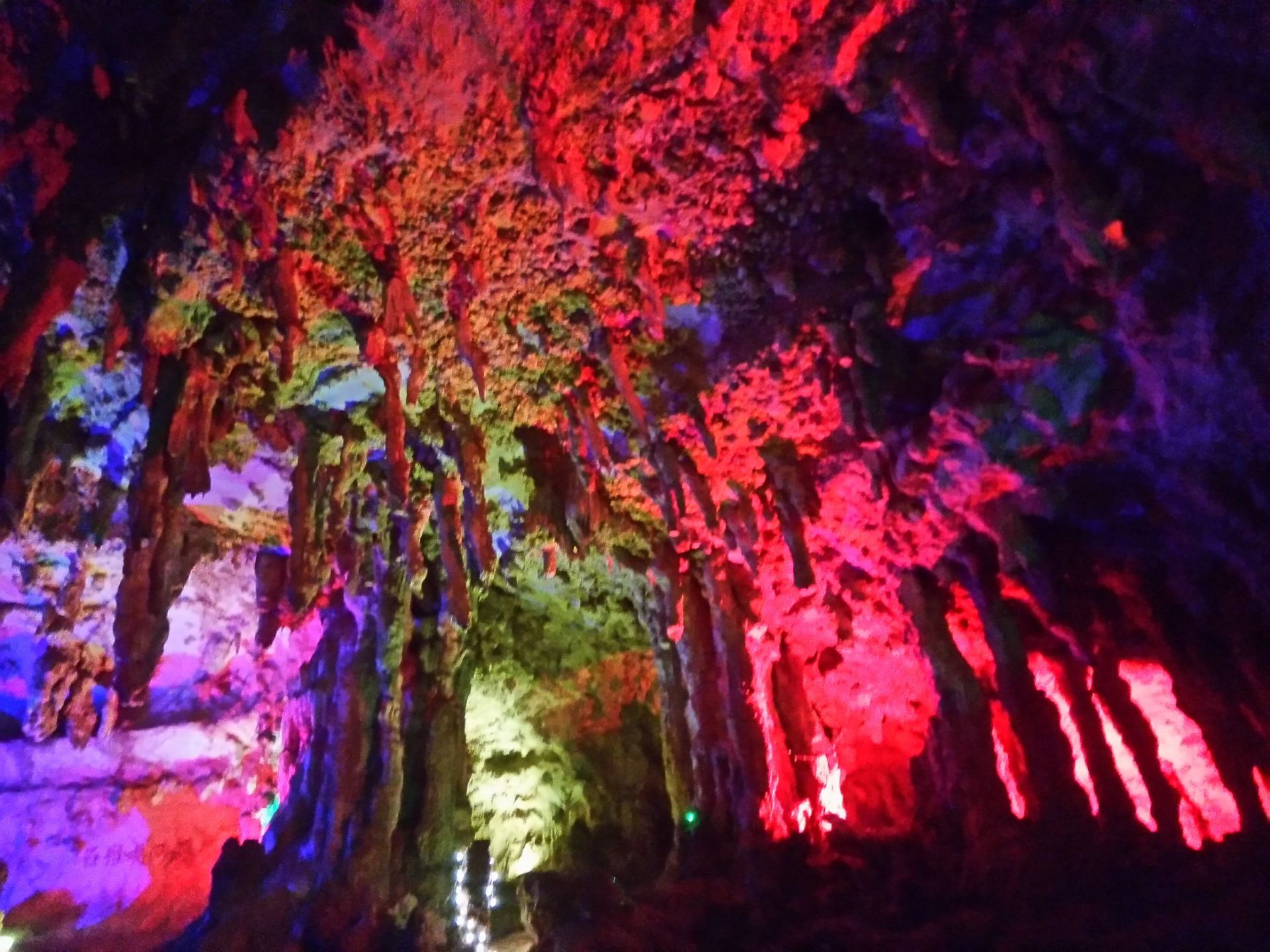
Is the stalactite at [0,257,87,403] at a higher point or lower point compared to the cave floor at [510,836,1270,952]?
higher

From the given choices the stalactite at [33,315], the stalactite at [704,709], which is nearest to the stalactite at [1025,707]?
the stalactite at [704,709]

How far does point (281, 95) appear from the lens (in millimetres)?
4734

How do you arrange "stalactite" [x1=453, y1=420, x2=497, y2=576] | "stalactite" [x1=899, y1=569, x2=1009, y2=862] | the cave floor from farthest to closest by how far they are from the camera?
"stalactite" [x1=453, y1=420, x2=497, y2=576], "stalactite" [x1=899, y1=569, x2=1009, y2=862], the cave floor

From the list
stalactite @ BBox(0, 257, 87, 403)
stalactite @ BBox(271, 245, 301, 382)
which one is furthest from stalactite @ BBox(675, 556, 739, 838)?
stalactite @ BBox(0, 257, 87, 403)

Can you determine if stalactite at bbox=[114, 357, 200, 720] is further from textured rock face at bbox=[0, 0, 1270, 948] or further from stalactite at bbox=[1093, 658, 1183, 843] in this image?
stalactite at bbox=[1093, 658, 1183, 843]

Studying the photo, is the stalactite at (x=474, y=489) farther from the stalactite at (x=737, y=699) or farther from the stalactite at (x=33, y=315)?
the stalactite at (x=33, y=315)

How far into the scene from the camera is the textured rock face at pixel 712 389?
4527 mm

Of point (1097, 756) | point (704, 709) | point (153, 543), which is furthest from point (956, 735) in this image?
point (153, 543)

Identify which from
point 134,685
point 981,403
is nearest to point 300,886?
point 134,685

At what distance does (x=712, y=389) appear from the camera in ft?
22.8

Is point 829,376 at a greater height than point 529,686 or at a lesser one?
greater

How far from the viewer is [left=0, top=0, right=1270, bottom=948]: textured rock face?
4.53 m

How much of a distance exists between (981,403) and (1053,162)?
184cm

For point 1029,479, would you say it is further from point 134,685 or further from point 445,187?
point 134,685
